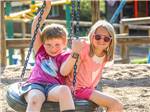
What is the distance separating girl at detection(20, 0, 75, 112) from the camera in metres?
2.81

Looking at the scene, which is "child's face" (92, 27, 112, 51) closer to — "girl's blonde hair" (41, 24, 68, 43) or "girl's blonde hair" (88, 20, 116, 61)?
"girl's blonde hair" (88, 20, 116, 61)

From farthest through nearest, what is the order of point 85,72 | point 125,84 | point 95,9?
point 95,9 < point 125,84 < point 85,72

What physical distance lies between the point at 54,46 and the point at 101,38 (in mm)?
335

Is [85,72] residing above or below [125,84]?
above

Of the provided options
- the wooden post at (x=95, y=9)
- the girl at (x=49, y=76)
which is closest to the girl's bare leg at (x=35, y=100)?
the girl at (x=49, y=76)

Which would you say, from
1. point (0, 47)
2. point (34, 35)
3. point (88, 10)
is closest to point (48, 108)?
point (34, 35)

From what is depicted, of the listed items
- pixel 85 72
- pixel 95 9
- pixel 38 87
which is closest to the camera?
pixel 38 87

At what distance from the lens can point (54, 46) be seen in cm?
301

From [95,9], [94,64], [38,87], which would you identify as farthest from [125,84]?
[38,87]

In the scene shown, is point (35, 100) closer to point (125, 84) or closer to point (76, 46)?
point (76, 46)

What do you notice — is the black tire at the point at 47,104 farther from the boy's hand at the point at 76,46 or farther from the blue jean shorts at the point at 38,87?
the boy's hand at the point at 76,46

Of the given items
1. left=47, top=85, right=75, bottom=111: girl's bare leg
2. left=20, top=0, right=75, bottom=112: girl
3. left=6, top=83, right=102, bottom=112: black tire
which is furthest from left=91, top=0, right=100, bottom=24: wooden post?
left=47, top=85, right=75, bottom=111: girl's bare leg

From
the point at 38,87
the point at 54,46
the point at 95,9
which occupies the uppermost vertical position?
the point at 95,9

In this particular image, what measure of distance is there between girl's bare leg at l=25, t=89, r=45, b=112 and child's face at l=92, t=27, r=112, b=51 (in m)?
0.52
